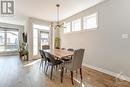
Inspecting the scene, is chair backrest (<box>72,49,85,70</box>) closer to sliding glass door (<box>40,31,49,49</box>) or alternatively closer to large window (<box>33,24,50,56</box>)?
large window (<box>33,24,50,56</box>)

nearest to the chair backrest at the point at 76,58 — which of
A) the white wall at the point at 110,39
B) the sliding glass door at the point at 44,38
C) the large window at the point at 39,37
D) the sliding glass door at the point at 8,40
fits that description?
the white wall at the point at 110,39

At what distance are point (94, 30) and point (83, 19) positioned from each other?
96 centimetres

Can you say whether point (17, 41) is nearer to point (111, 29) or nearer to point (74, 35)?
point (74, 35)

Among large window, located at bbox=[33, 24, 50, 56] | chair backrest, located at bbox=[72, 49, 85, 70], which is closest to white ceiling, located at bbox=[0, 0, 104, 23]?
chair backrest, located at bbox=[72, 49, 85, 70]

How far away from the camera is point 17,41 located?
9.16 m

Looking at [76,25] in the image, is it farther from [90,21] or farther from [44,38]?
[44,38]

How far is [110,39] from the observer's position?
358 cm

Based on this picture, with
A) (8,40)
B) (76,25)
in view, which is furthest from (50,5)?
(8,40)

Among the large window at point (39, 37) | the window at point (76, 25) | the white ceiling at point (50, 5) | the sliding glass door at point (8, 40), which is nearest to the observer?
the white ceiling at point (50, 5)

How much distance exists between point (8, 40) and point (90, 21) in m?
7.03

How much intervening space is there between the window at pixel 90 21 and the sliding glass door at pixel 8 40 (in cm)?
661

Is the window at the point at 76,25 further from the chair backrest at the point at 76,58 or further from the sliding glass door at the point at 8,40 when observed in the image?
the sliding glass door at the point at 8,40

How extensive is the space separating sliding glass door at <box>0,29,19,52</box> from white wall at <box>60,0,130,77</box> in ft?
21.7

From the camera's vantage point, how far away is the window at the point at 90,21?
447 centimetres
